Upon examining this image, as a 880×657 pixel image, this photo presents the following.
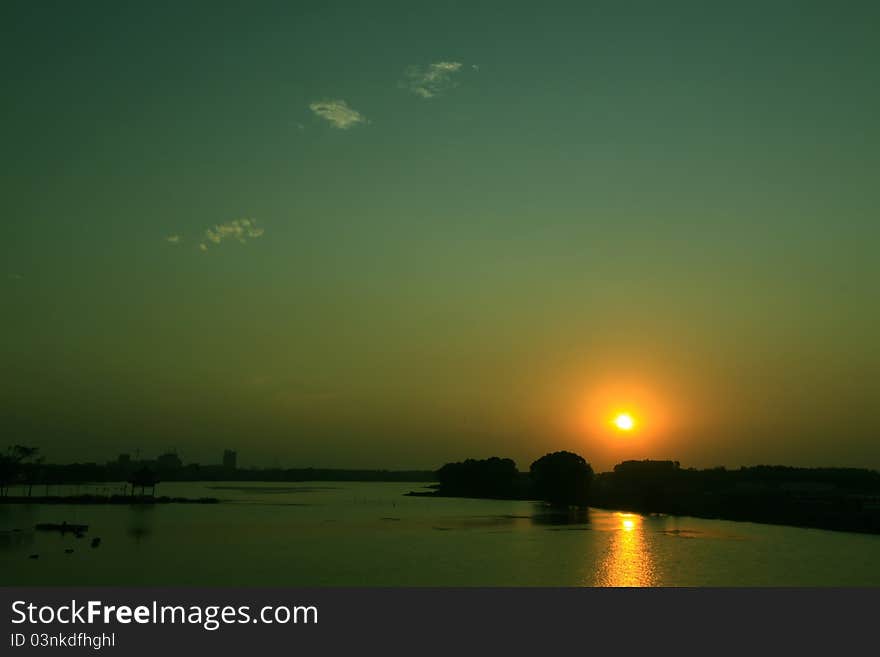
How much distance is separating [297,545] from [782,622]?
52.5 metres

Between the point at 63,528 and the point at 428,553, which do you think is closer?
the point at 428,553

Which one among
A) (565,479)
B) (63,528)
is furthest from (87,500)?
(565,479)

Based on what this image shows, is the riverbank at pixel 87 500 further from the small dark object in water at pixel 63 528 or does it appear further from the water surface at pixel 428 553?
the small dark object in water at pixel 63 528

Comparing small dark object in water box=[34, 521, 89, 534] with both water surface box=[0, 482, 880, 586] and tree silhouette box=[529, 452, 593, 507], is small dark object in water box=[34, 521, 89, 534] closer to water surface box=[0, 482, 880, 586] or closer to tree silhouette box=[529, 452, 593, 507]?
water surface box=[0, 482, 880, 586]

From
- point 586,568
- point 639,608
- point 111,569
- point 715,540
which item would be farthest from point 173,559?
point 715,540

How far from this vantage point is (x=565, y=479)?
160875 millimetres

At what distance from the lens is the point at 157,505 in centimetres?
14512

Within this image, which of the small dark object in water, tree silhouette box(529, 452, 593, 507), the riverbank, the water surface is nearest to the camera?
the water surface

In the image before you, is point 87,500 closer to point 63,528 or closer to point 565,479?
point 63,528

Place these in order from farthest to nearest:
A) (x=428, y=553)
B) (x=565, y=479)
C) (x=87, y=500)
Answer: (x=565, y=479)
(x=87, y=500)
(x=428, y=553)

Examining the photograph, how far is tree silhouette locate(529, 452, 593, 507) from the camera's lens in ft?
523

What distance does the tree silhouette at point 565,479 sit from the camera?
6280 inches

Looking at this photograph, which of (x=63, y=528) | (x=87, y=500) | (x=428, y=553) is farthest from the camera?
(x=87, y=500)

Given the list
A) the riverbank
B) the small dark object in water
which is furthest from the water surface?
the riverbank
